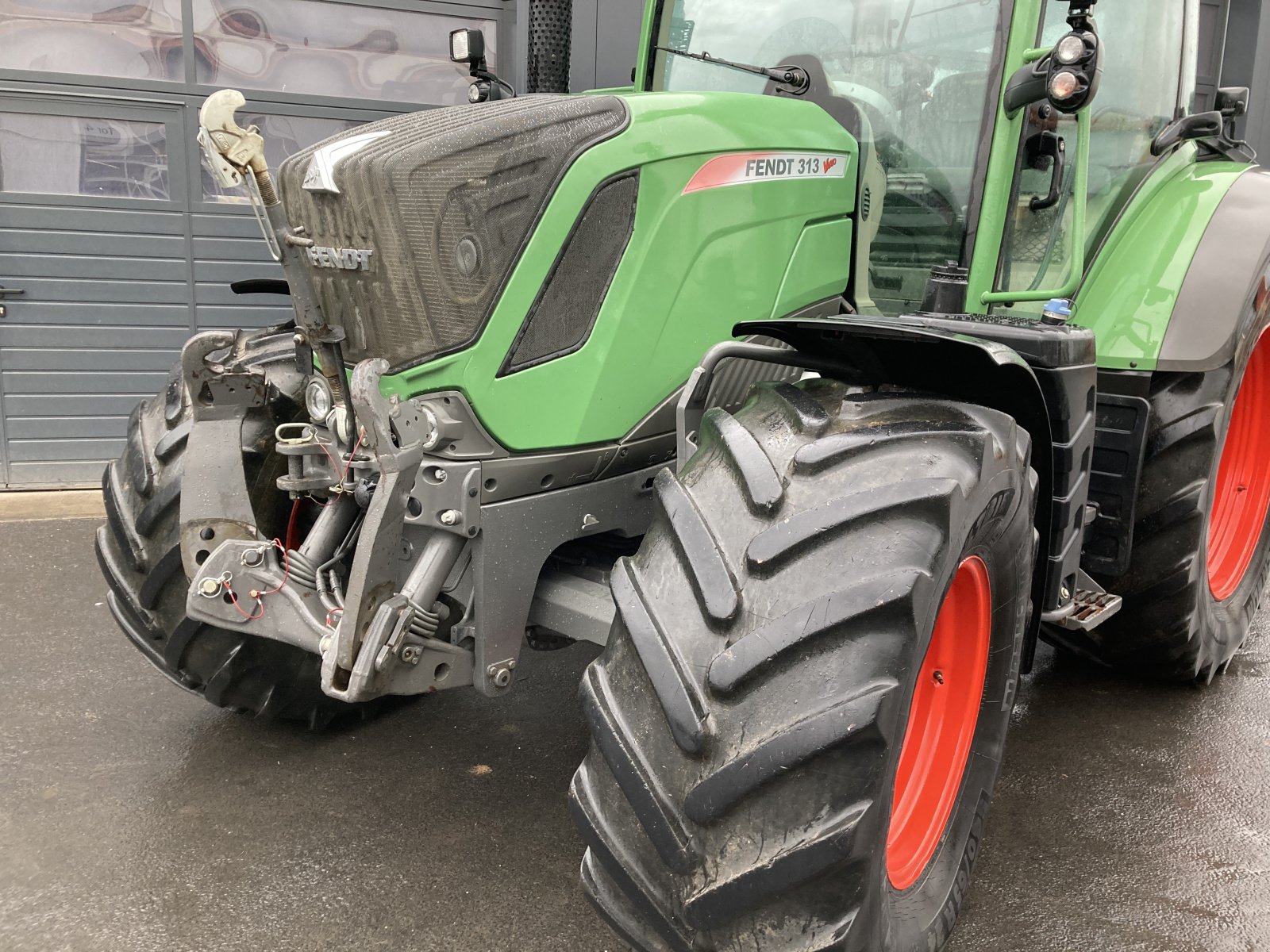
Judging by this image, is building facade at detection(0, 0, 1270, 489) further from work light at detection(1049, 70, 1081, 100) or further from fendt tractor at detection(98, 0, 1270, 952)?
work light at detection(1049, 70, 1081, 100)

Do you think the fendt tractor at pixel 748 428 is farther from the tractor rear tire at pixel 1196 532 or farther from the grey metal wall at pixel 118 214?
the grey metal wall at pixel 118 214

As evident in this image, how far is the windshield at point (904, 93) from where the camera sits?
100 inches

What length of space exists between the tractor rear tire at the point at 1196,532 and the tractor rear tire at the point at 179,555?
226 centimetres

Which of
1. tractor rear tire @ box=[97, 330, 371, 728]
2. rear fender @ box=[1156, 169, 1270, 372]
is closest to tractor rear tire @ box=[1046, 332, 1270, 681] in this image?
rear fender @ box=[1156, 169, 1270, 372]

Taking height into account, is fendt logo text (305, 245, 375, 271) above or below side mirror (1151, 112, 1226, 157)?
below

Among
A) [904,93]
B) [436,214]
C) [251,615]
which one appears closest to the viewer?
[436,214]

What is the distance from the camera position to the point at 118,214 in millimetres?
5676

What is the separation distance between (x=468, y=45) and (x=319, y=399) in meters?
1.11

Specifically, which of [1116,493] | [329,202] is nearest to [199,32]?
[329,202]

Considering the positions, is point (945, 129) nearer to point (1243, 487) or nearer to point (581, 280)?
point (581, 280)

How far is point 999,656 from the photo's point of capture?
6.88 ft

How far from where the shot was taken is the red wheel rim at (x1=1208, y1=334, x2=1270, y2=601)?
11.3 ft

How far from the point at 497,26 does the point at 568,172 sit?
4.69m

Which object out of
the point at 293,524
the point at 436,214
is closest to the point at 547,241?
the point at 436,214
